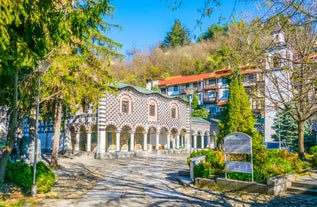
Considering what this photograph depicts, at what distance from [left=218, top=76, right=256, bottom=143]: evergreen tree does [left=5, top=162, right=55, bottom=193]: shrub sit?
8912mm

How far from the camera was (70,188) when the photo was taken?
10.5 metres

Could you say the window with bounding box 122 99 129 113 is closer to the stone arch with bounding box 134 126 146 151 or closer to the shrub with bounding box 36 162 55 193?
the stone arch with bounding box 134 126 146 151

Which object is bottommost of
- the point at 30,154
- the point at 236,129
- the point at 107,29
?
the point at 30,154

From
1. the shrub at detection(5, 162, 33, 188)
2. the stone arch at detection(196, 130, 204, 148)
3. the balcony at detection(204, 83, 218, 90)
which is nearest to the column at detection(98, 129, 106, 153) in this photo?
the shrub at detection(5, 162, 33, 188)

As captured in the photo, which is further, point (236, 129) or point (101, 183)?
point (236, 129)

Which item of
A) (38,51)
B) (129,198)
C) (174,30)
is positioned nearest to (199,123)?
(129,198)

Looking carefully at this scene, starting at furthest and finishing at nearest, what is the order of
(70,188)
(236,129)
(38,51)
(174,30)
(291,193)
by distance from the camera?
(174,30) → (236,129) → (70,188) → (291,193) → (38,51)

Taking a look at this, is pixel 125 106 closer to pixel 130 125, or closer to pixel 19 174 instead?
pixel 130 125

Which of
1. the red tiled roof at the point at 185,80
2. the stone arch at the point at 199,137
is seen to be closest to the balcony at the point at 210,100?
the red tiled roof at the point at 185,80

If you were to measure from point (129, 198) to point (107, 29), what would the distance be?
429 inches

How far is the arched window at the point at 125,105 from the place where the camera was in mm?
25711

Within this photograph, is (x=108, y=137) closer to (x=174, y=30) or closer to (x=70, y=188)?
(x=70, y=188)

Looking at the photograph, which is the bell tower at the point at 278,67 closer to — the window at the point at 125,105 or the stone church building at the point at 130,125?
the stone church building at the point at 130,125

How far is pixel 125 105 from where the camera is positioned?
26.1 m
